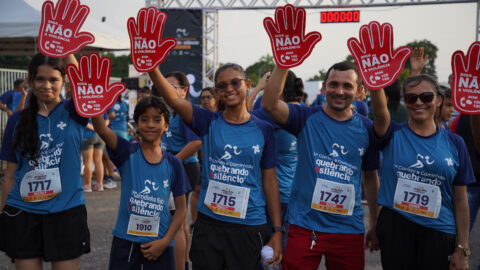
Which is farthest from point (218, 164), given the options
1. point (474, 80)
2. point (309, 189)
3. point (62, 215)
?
point (474, 80)

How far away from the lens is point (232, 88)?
2816 mm

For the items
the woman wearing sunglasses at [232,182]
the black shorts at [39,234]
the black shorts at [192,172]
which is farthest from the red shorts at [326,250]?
the black shorts at [192,172]

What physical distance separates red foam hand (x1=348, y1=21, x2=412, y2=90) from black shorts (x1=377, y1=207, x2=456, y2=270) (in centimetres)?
84

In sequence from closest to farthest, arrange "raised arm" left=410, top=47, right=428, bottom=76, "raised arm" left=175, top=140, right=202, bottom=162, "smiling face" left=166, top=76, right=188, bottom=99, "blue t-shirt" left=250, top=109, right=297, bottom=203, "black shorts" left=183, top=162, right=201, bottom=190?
"raised arm" left=410, top=47, right=428, bottom=76 → "blue t-shirt" left=250, top=109, right=297, bottom=203 → "raised arm" left=175, top=140, right=202, bottom=162 → "smiling face" left=166, top=76, right=188, bottom=99 → "black shorts" left=183, top=162, right=201, bottom=190

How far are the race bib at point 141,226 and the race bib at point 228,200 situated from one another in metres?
0.42

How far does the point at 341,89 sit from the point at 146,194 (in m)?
1.41

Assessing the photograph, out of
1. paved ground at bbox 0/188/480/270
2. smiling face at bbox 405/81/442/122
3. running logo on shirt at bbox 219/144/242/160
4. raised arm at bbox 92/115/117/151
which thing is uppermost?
smiling face at bbox 405/81/442/122

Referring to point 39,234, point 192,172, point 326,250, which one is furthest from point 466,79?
point 192,172

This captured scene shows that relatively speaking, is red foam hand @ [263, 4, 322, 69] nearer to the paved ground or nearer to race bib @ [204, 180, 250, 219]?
race bib @ [204, 180, 250, 219]

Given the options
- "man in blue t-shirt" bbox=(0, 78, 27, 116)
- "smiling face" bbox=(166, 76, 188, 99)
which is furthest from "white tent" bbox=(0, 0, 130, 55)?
"smiling face" bbox=(166, 76, 188, 99)

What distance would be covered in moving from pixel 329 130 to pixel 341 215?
1.73 ft

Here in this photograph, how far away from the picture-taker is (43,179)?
2789 mm

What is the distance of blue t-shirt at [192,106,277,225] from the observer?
Answer: 2680 millimetres

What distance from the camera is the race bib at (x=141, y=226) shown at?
9.19 ft
